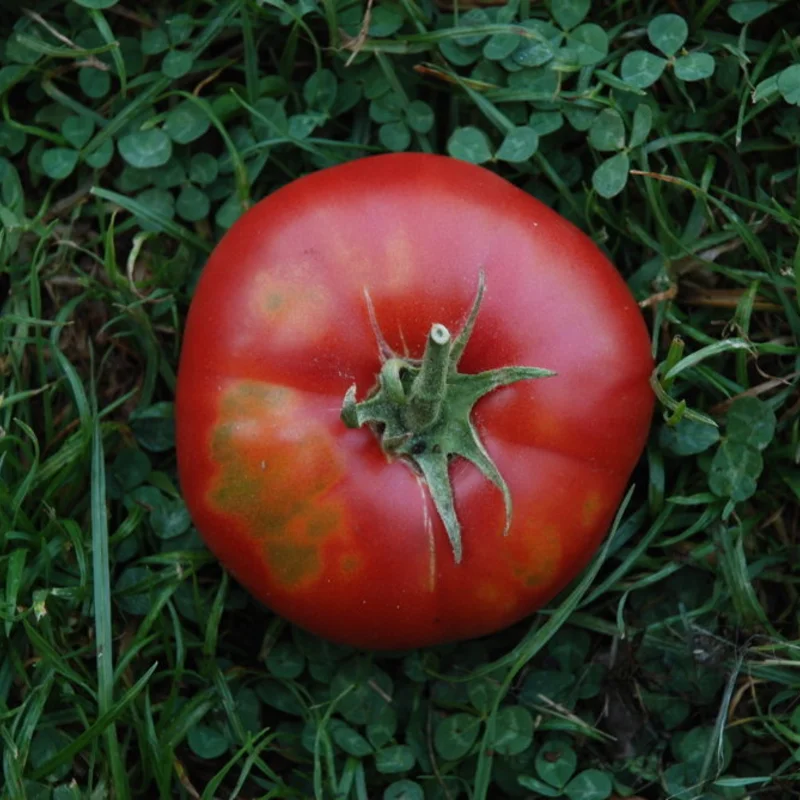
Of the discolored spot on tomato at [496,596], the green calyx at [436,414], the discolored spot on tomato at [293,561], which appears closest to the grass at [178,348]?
the discolored spot on tomato at [496,596]

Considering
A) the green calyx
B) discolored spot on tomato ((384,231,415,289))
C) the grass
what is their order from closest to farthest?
the green calyx
discolored spot on tomato ((384,231,415,289))
the grass

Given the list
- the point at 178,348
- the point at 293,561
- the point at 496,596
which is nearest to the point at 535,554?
the point at 496,596

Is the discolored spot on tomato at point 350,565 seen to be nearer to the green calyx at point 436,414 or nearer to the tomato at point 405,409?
the tomato at point 405,409

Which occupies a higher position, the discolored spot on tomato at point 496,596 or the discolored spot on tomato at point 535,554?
the discolored spot on tomato at point 535,554

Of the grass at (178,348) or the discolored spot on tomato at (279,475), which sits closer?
the discolored spot on tomato at (279,475)

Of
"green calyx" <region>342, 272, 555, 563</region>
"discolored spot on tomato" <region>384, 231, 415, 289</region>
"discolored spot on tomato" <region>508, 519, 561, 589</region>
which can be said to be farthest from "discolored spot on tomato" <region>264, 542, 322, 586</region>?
"discolored spot on tomato" <region>384, 231, 415, 289</region>

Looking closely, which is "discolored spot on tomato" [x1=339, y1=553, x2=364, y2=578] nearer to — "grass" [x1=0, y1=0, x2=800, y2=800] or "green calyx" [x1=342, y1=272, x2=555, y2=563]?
"green calyx" [x1=342, y1=272, x2=555, y2=563]

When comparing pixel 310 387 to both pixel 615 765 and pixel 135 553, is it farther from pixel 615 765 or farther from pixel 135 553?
pixel 615 765

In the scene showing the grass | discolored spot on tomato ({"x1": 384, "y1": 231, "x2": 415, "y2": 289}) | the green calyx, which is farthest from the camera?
the grass
